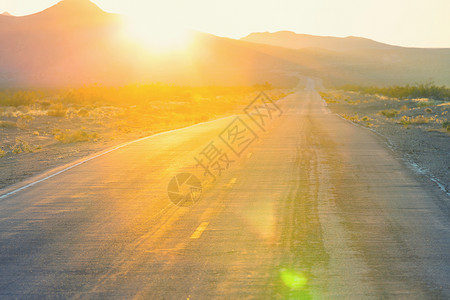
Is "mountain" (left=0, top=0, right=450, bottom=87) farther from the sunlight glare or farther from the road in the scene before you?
the road

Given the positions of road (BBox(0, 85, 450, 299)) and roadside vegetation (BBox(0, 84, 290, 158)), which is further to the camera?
roadside vegetation (BBox(0, 84, 290, 158))

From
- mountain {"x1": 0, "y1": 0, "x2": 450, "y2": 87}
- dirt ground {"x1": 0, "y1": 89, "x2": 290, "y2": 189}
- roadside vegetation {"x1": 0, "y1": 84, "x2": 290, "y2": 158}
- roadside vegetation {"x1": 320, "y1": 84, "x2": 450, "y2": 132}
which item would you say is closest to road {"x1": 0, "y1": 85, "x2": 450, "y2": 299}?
dirt ground {"x1": 0, "y1": 89, "x2": 290, "y2": 189}

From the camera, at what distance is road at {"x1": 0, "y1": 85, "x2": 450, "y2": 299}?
500 cm

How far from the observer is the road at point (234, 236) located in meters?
5.00

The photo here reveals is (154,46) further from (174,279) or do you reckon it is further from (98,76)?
(174,279)

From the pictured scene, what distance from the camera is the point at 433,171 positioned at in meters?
12.0

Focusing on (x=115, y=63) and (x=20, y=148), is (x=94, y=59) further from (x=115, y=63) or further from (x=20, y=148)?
(x=20, y=148)

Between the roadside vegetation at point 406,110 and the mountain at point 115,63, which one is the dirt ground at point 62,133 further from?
the mountain at point 115,63

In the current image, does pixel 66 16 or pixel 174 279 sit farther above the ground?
pixel 66 16

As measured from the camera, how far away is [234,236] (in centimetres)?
669

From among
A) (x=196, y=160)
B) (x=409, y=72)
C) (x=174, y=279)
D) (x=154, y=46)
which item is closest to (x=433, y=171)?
(x=196, y=160)

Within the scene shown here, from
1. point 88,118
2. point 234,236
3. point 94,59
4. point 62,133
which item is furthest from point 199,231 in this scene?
point 94,59

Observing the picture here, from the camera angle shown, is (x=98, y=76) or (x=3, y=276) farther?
(x=98, y=76)

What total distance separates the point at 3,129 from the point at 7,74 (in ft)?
424
